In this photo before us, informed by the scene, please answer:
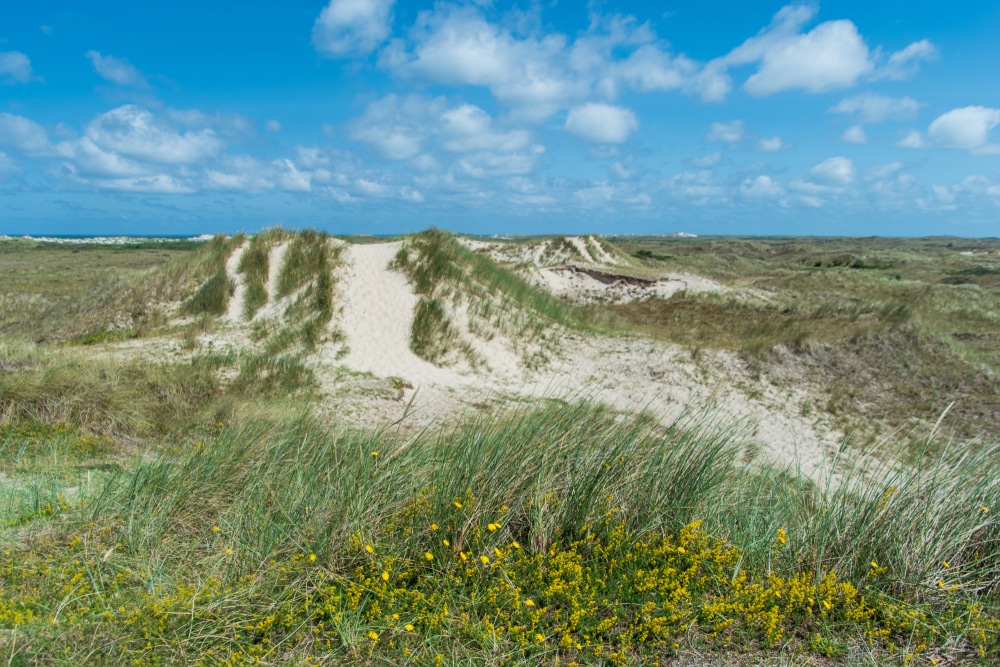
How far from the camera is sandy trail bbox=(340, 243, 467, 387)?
10.1 m

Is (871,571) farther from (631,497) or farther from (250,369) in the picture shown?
(250,369)

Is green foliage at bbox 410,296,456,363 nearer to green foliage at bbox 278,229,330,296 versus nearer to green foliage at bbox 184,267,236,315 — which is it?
green foliage at bbox 278,229,330,296

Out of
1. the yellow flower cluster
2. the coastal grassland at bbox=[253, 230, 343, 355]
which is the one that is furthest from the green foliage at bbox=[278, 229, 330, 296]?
the yellow flower cluster

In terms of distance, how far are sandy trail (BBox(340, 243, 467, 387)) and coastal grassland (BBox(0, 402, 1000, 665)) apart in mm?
5244

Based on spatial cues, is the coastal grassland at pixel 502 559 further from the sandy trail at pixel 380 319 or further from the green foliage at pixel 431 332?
the green foliage at pixel 431 332

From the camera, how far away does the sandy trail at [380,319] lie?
10.1m

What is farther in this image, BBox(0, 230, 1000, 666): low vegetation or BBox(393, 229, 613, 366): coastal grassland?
BBox(393, 229, 613, 366): coastal grassland

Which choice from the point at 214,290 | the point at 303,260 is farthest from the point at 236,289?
the point at 303,260

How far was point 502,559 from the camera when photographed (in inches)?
114

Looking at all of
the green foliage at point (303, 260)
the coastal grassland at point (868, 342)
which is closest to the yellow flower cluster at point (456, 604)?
the coastal grassland at point (868, 342)

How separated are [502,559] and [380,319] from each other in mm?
9310

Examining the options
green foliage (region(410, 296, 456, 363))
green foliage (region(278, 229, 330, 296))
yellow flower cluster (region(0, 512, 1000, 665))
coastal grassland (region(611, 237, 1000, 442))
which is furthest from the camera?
green foliage (region(278, 229, 330, 296))

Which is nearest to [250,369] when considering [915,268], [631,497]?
[631,497]

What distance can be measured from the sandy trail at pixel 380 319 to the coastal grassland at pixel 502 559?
524 centimetres
